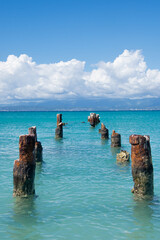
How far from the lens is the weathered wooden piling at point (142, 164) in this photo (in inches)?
467

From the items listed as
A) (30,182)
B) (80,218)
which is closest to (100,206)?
(80,218)

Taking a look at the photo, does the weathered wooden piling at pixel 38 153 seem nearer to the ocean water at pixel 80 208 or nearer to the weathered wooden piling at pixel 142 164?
the ocean water at pixel 80 208

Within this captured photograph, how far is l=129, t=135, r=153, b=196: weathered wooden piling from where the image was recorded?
11.9 m

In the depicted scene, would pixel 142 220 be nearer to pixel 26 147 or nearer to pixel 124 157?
pixel 26 147

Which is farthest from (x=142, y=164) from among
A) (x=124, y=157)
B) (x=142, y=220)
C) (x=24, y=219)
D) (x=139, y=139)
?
(x=124, y=157)

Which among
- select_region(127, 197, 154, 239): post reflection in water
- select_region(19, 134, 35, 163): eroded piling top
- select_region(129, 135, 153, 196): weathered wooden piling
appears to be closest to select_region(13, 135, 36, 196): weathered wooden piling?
select_region(19, 134, 35, 163): eroded piling top

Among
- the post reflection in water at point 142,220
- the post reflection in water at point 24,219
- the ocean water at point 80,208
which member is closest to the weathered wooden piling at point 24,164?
the post reflection in water at point 24,219

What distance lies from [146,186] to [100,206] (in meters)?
2.27

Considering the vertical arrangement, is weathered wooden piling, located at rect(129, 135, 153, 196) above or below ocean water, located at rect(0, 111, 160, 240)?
above

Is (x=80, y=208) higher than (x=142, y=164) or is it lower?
lower

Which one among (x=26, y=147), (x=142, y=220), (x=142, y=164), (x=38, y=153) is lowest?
(x=142, y=220)

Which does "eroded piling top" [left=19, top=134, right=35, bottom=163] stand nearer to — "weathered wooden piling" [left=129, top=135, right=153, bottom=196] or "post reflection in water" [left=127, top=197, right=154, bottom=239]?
"weathered wooden piling" [left=129, top=135, right=153, bottom=196]

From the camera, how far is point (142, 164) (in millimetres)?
12148

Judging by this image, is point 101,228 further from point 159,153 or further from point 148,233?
point 159,153
